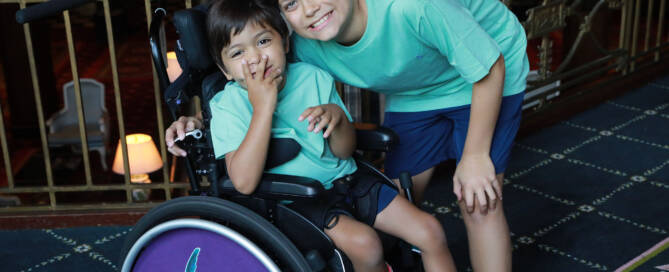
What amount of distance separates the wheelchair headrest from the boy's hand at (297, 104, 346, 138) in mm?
281

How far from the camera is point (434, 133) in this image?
5.65 ft

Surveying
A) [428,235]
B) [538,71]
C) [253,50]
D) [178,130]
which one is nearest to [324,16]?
[253,50]

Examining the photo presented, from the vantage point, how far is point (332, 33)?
1.43 metres

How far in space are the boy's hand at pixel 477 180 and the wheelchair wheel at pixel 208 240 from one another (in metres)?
0.44

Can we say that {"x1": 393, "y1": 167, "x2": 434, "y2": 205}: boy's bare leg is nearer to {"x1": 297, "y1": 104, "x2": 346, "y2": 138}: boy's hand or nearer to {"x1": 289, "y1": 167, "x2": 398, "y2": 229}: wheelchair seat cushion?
{"x1": 289, "y1": 167, "x2": 398, "y2": 229}: wheelchair seat cushion

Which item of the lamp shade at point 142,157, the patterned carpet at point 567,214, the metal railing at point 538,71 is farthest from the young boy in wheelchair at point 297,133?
the lamp shade at point 142,157

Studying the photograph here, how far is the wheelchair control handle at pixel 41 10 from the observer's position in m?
1.40

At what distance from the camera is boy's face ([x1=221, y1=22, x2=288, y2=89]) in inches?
55.6

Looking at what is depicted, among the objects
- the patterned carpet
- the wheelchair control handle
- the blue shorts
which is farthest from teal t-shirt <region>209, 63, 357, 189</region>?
the patterned carpet

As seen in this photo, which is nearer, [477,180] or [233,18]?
[233,18]

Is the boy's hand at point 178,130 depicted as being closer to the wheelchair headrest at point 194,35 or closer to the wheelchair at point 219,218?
the wheelchair at point 219,218

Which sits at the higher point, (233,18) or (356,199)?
(233,18)

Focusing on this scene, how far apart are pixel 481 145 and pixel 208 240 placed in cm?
60

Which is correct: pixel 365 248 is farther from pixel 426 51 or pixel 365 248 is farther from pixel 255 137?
pixel 426 51
